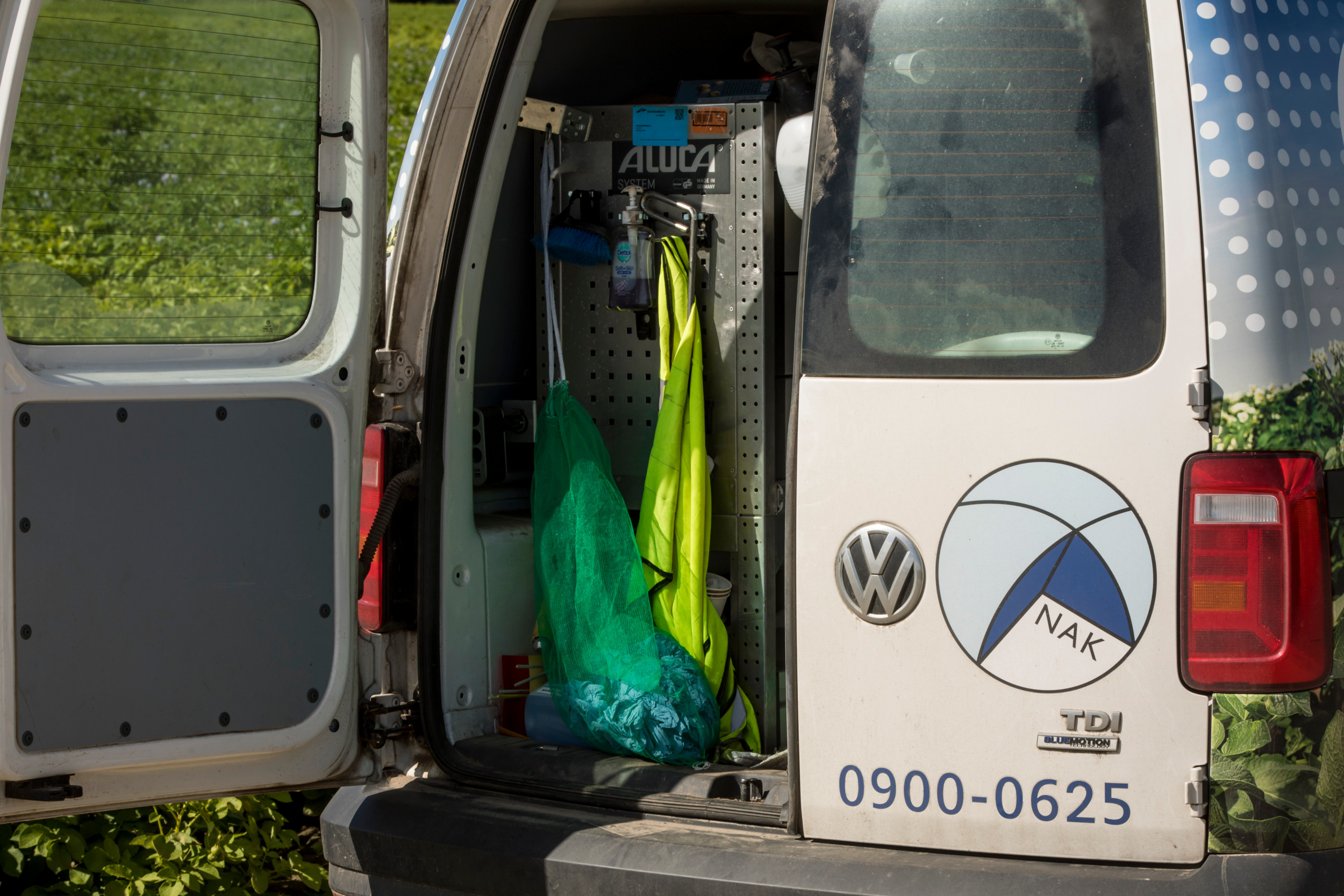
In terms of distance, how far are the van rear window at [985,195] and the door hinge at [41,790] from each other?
4.77 feet

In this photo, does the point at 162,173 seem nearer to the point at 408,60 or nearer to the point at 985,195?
the point at 985,195

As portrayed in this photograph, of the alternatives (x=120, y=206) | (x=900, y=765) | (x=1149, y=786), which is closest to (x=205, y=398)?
(x=120, y=206)

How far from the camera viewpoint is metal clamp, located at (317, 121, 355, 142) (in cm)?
240

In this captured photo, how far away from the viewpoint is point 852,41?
79.0 inches

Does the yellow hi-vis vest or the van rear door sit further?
the yellow hi-vis vest

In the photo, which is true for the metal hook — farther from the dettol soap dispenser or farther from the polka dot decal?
the polka dot decal

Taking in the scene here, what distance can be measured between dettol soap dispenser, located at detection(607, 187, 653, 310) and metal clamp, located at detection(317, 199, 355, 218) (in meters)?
0.83

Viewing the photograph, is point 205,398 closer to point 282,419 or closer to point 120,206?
point 282,419

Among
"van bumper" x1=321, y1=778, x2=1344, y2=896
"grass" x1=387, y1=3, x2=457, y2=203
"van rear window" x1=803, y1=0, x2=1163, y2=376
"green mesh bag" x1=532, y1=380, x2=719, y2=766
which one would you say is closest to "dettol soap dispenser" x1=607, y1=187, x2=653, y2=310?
"green mesh bag" x1=532, y1=380, x2=719, y2=766

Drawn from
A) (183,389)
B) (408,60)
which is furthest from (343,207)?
(408,60)

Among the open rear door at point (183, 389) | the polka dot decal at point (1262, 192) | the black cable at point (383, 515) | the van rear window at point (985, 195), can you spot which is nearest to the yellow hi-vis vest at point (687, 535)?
the black cable at point (383, 515)

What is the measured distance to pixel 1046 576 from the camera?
5.92 ft

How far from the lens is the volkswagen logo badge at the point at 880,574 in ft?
6.15

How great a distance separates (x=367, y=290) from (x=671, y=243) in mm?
889
